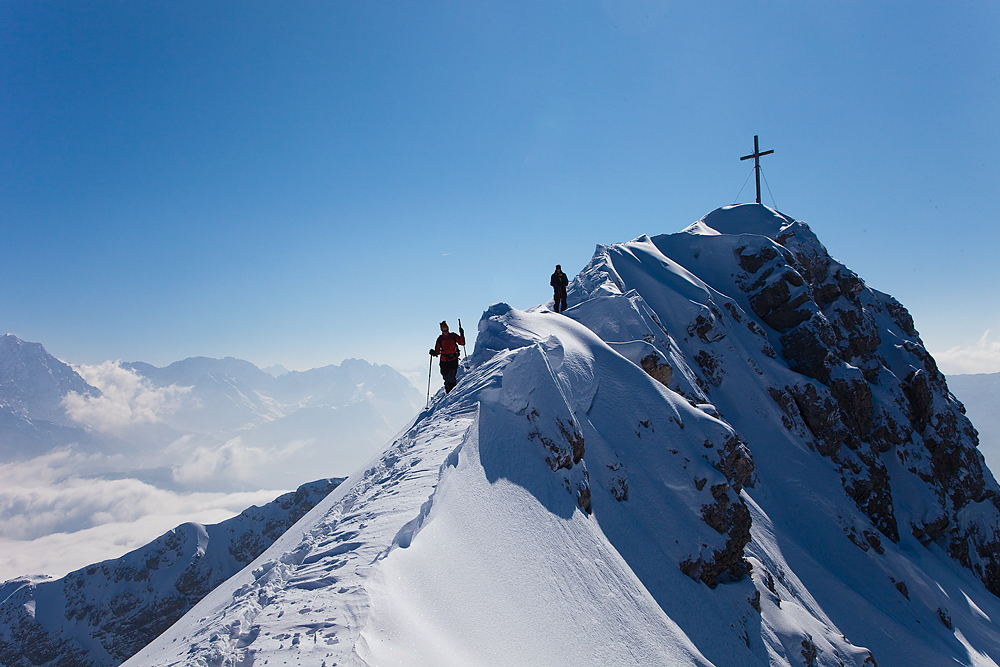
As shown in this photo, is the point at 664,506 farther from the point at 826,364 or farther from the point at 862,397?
the point at 862,397

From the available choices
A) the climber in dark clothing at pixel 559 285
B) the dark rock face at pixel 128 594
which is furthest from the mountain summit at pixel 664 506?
the dark rock face at pixel 128 594

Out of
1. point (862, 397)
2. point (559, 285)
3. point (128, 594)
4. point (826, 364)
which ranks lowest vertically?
point (862, 397)

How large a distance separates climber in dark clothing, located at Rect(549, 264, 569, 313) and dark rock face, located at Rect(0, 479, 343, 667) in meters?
81.8

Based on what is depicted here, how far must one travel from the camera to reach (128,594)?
302 ft

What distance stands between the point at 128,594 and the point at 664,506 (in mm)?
121572

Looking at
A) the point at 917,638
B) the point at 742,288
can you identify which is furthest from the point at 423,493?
the point at 742,288

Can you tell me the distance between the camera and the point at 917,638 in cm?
2023

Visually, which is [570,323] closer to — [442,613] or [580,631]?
[580,631]

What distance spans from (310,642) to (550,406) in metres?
8.98

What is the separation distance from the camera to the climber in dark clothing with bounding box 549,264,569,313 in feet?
80.1

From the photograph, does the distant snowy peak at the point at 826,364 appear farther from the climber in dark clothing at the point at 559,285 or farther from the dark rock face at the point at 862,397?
the climber in dark clothing at the point at 559,285

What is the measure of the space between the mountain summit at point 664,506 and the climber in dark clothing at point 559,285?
1.06 meters

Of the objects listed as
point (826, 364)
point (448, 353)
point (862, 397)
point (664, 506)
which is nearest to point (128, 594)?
point (448, 353)

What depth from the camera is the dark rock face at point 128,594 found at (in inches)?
3442
